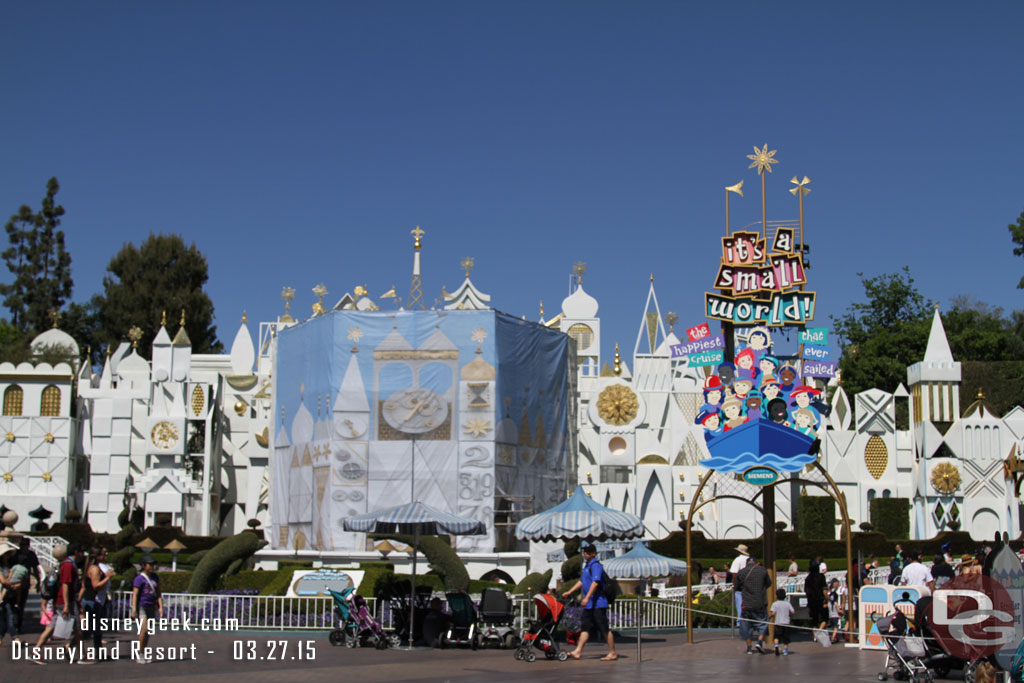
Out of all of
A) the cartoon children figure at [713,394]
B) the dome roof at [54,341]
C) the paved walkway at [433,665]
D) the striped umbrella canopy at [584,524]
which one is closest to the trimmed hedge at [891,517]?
the cartoon children figure at [713,394]

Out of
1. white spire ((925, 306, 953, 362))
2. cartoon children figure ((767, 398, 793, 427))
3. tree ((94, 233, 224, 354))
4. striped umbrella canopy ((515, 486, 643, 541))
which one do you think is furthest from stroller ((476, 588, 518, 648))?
tree ((94, 233, 224, 354))

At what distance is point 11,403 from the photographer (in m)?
49.0

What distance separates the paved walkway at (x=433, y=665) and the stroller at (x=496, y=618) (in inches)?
10.1

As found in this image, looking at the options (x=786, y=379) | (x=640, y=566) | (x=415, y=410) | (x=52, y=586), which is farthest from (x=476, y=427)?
(x=52, y=586)

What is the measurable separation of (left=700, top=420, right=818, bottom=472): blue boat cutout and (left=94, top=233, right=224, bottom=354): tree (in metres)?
55.4

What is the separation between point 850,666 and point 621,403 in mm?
32736

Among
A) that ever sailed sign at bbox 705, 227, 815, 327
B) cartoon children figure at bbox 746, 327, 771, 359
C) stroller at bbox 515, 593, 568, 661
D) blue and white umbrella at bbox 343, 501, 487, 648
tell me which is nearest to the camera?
stroller at bbox 515, 593, 568, 661

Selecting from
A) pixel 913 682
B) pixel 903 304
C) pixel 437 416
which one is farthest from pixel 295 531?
pixel 903 304

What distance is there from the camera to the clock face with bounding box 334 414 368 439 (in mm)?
36469

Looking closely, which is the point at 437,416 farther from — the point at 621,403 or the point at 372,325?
the point at 621,403

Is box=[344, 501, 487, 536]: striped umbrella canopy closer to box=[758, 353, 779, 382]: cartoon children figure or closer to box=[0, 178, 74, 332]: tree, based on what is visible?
box=[758, 353, 779, 382]: cartoon children figure

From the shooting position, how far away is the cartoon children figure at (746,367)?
75.8ft

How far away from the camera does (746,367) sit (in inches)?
914

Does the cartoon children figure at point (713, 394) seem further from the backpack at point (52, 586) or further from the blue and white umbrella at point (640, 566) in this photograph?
the backpack at point (52, 586)
